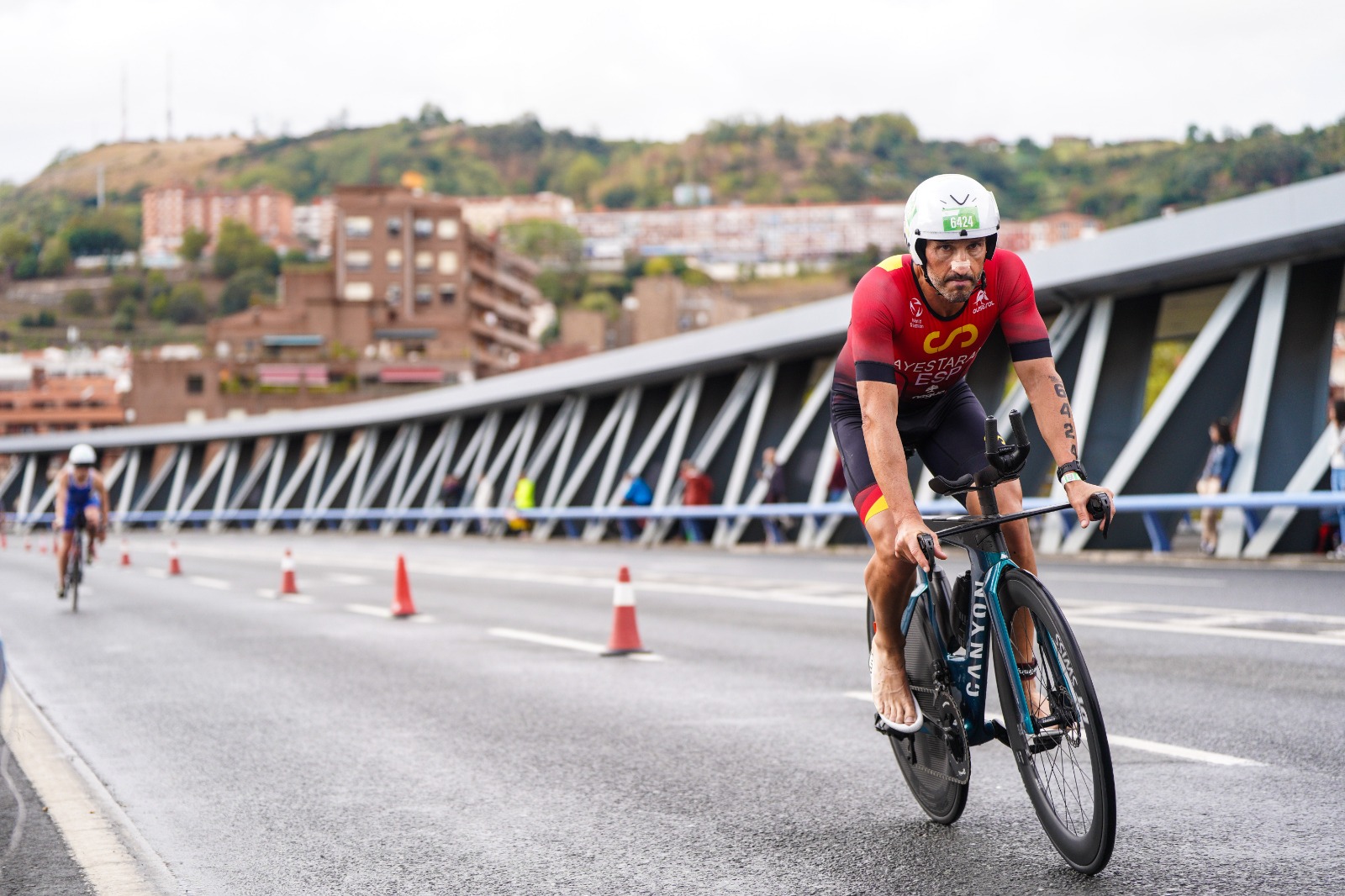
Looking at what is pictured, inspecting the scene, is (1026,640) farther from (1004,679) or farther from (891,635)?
A: (891,635)

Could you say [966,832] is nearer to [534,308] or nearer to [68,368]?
[68,368]

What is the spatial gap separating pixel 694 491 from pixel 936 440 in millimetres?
23553

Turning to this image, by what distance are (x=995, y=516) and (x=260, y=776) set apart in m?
3.37

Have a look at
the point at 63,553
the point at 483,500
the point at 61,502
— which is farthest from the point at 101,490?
the point at 483,500

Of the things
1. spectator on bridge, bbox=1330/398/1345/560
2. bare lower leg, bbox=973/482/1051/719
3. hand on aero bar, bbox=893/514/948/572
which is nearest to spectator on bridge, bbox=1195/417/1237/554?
spectator on bridge, bbox=1330/398/1345/560

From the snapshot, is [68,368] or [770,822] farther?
[68,368]

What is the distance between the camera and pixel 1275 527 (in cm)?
1669

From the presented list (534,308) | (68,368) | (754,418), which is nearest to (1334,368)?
(754,418)

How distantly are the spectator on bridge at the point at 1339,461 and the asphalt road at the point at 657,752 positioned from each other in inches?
92.2

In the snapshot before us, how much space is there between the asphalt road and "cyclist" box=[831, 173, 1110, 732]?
68 centimetres

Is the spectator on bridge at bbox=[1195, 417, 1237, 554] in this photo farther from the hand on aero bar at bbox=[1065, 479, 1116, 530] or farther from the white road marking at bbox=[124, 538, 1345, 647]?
the hand on aero bar at bbox=[1065, 479, 1116, 530]

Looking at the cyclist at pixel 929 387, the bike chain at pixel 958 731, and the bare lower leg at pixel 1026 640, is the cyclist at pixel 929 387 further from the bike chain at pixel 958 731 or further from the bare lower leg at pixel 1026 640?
the bike chain at pixel 958 731

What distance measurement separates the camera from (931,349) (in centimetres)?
469

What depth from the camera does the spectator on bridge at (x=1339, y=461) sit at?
50.9 feet
